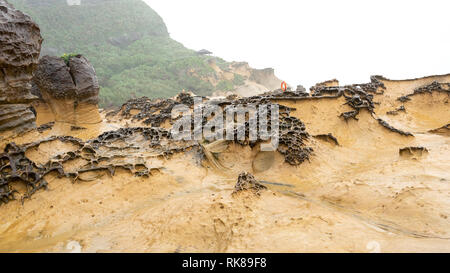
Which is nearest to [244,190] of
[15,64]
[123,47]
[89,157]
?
[89,157]

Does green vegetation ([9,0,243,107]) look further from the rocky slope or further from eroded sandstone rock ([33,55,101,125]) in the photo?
the rocky slope

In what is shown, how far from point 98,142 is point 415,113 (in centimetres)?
1221

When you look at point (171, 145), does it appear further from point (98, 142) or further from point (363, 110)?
point (363, 110)

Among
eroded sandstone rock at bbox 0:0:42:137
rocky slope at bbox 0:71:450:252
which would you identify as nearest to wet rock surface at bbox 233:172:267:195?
rocky slope at bbox 0:71:450:252

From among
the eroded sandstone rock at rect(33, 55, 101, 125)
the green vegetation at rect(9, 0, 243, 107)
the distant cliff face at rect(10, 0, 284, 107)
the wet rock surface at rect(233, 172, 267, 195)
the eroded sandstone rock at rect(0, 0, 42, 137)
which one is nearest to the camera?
the wet rock surface at rect(233, 172, 267, 195)

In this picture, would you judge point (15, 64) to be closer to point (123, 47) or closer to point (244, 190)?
point (244, 190)

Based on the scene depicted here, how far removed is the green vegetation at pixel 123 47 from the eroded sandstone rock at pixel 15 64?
66.2ft

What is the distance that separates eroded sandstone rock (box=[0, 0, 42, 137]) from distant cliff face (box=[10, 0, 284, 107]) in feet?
66.3

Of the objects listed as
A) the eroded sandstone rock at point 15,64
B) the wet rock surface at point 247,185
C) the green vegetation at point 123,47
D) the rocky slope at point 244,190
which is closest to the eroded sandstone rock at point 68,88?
the rocky slope at point 244,190

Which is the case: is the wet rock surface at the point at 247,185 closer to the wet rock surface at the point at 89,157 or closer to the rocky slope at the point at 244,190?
the rocky slope at the point at 244,190

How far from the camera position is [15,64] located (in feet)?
14.2

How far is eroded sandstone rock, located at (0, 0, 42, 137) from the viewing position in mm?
4188

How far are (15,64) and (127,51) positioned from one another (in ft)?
121
